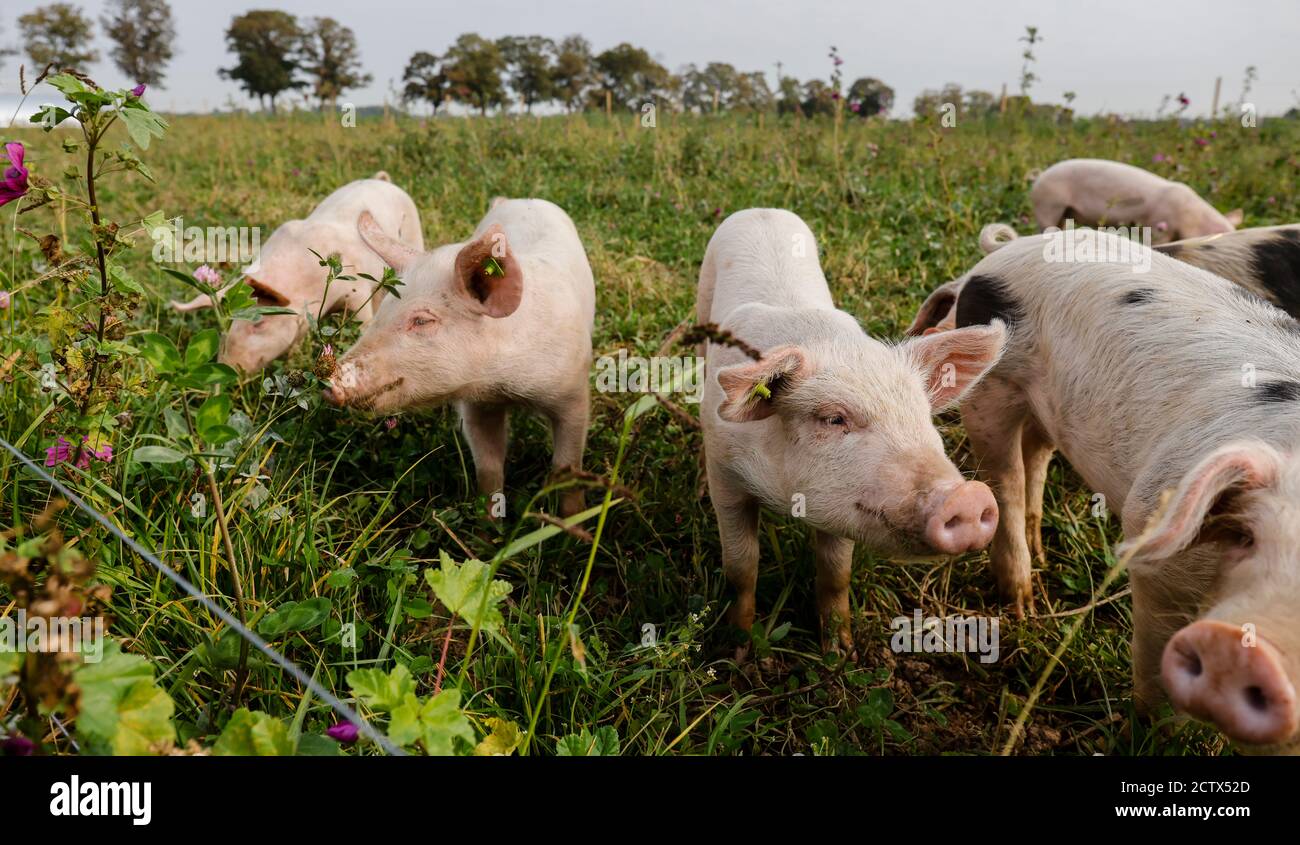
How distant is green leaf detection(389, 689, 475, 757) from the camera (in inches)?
51.6

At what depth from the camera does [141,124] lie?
68.2 inches

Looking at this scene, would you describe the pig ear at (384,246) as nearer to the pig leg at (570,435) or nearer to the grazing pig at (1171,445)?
the pig leg at (570,435)

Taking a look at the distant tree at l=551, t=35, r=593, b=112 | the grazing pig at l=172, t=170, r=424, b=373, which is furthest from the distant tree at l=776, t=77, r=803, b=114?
the distant tree at l=551, t=35, r=593, b=112

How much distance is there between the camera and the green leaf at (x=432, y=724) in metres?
1.31

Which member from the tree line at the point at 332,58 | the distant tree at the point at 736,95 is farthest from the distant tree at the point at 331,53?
the distant tree at the point at 736,95

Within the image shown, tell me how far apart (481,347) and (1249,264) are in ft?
10.5

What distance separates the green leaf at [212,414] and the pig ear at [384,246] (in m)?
1.81

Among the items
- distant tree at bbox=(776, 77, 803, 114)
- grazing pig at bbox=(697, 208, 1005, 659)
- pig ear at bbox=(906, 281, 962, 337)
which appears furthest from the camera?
distant tree at bbox=(776, 77, 803, 114)

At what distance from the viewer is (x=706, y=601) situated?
3010mm

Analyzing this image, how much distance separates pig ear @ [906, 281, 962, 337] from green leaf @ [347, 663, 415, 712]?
2.82 meters

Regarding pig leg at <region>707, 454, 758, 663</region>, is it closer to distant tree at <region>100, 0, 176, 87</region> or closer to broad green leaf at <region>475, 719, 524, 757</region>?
broad green leaf at <region>475, 719, 524, 757</region>

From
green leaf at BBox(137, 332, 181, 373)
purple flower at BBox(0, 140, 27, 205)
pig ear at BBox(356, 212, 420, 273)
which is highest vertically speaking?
→ purple flower at BBox(0, 140, 27, 205)
